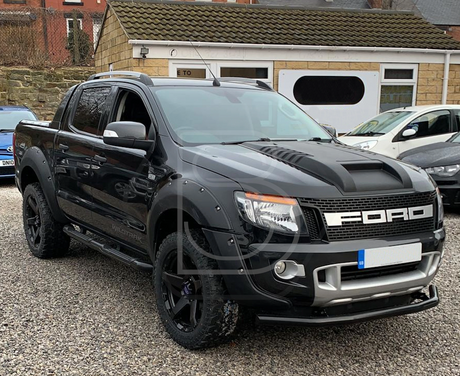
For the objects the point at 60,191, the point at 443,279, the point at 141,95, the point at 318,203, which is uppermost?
the point at 141,95

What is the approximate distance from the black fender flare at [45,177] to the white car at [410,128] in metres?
5.85

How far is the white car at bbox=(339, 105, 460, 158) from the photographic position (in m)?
9.45

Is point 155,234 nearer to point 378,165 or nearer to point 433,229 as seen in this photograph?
point 378,165

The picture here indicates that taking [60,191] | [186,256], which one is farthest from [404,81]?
[186,256]

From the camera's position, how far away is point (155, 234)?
3.64 meters

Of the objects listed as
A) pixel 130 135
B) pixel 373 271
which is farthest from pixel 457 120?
pixel 130 135

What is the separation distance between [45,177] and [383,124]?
22.8 feet

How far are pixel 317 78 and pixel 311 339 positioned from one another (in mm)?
11319

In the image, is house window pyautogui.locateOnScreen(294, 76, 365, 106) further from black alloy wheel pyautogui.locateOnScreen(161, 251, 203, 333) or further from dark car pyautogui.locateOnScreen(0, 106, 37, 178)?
black alloy wheel pyautogui.locateOnScreen(161, 251, 203, 333)

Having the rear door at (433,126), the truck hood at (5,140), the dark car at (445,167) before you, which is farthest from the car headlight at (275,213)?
the truck hood at (5,140)

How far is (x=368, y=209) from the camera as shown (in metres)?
3.05

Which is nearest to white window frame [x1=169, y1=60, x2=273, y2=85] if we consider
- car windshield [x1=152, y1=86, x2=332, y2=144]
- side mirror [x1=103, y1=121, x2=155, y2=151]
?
car windshield [x1=152, y1=86, x2=332, y2=144]

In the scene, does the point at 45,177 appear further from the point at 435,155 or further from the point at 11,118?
the point at 11,118

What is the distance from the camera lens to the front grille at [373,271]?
9.75 feet
